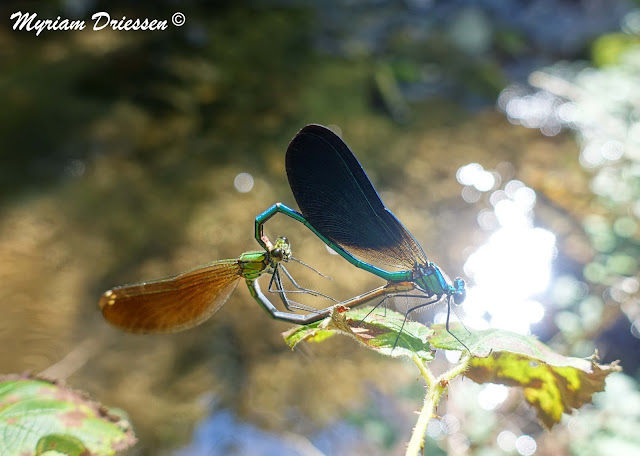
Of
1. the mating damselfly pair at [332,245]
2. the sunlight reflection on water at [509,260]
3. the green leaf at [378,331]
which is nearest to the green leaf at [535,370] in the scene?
the green leaf at [378,331]

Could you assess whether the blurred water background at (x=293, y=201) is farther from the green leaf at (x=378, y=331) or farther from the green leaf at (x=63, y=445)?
the green leaf at (x=63, y=445)

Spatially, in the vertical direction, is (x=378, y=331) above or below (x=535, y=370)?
above

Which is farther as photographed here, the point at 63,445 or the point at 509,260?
the point at 509,260

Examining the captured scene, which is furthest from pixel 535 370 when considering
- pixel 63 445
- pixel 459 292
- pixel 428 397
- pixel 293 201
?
pixel 293 201

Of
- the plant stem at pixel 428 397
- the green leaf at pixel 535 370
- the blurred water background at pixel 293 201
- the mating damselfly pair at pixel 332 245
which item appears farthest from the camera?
the blurred water background at pixel 293 201

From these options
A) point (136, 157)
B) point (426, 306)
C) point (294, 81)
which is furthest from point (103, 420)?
point (294, 81)

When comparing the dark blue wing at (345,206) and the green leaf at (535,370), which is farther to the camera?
the dark blue wing at (345,206)

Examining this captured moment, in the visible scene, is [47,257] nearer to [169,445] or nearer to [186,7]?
[169,445]

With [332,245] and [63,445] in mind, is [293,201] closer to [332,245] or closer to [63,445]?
[332,245]
